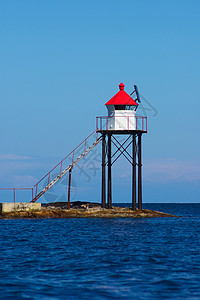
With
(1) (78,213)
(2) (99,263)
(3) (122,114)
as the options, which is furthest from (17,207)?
(2) (99,263)

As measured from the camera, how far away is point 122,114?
48531mm

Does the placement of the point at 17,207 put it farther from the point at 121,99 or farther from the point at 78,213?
the point at 121,99

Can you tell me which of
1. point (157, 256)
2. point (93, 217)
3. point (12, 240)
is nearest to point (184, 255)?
point (157, 256)

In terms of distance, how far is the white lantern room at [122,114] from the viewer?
4847 centimetres

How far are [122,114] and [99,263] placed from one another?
89.4 feet

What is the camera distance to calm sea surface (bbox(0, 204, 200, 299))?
17.0 m

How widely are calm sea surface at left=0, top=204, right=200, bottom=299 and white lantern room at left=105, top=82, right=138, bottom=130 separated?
40.0ft

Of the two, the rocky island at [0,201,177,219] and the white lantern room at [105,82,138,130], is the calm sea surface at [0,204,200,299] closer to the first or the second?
the rocky island at [0,201,177,219]

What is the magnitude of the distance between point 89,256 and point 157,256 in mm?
3345

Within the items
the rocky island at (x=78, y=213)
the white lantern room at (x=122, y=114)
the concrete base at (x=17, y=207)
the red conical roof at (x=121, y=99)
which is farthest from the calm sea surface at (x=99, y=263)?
the red conical roof at (x=121, y=99)

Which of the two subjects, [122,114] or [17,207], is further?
[122,114]

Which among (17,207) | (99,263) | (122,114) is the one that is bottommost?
(99,263)

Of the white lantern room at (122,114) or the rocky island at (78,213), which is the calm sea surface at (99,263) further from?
the white lantern room at (122,114)

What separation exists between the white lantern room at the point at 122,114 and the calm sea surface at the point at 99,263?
12.2m
